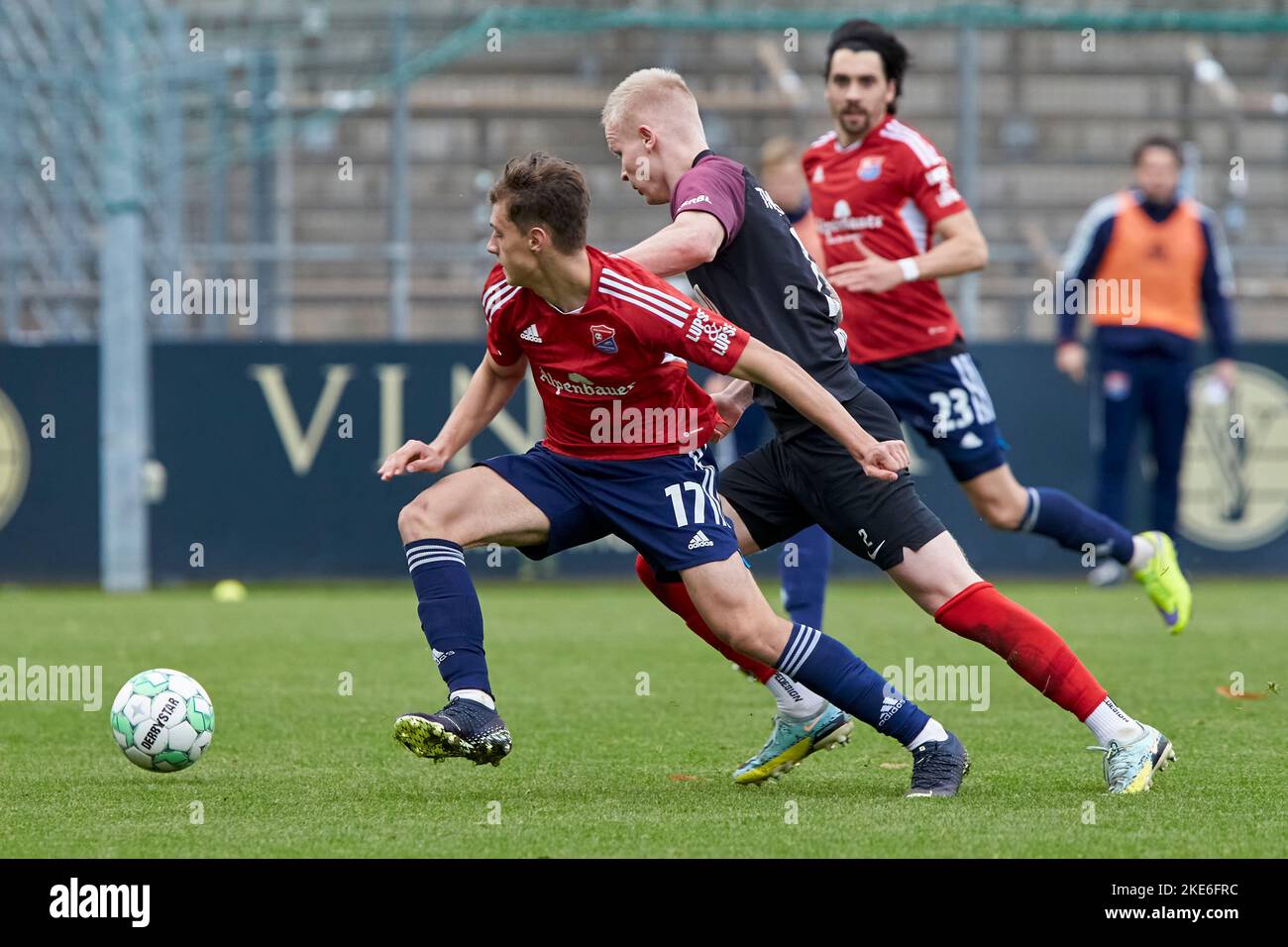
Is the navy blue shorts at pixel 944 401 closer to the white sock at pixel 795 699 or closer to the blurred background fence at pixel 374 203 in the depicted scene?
the white sock at pixel 795 699

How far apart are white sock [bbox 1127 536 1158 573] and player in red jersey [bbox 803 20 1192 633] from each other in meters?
0.65

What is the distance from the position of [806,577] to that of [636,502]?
1685 mm

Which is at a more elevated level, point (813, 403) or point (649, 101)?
point (649, 101)

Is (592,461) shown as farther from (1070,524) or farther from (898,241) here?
(1070,524)

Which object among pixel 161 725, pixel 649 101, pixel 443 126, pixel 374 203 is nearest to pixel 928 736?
pixel 649 101

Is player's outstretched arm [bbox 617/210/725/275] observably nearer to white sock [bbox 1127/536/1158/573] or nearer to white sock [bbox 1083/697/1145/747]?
white sock [bbox 1083/697/1145/747]

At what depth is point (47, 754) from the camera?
5688 millimetres

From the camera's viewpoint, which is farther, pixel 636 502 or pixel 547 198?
pixel 636 502

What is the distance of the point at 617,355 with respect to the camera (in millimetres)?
4859

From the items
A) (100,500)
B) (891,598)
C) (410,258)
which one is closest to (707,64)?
(410,258)

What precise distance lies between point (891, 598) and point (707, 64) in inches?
167

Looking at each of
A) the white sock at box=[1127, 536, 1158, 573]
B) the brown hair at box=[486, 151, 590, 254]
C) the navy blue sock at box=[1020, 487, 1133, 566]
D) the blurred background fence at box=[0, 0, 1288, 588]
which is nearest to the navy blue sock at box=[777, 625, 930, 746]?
the brown hair at box=[486, 151, 590, 254]

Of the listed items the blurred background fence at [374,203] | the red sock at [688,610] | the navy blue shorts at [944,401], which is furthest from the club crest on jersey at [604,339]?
the blurred background fence at [374,203]

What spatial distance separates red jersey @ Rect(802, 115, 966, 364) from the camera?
6680 mm
